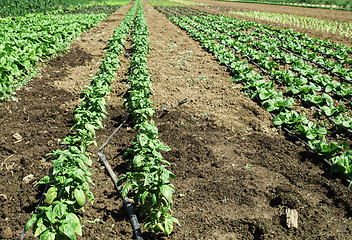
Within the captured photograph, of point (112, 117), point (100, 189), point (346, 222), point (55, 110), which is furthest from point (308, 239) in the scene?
point (55, 110)

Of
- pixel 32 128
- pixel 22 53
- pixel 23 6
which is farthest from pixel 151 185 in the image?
pixel 23 6

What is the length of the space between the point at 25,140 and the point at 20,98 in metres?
2.07

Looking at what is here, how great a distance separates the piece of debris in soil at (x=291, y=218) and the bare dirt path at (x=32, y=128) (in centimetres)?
350

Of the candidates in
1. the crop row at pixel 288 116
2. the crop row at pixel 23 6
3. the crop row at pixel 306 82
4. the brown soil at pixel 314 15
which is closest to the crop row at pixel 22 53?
the crop row at pixel 288 116

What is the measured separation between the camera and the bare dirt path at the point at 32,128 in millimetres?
3286

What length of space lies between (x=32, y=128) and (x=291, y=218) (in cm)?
515

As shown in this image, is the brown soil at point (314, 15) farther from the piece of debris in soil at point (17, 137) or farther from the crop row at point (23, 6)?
the crop row at point (23, 6)

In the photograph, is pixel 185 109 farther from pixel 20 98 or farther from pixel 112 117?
pixel 20 98

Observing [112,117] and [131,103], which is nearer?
[131,103]

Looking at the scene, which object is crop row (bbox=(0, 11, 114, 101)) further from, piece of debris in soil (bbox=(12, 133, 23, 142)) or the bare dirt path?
piece of debris in soil (bbox=(12, 133, 23, 142))

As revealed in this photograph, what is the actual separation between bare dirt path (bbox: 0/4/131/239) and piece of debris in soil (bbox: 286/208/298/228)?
3.50m

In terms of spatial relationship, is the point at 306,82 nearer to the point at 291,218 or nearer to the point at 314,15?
the point at 291,218

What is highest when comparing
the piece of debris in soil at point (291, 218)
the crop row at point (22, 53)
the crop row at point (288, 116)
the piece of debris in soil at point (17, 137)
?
the crop row at point (22, 53)

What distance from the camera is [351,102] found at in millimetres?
6008
